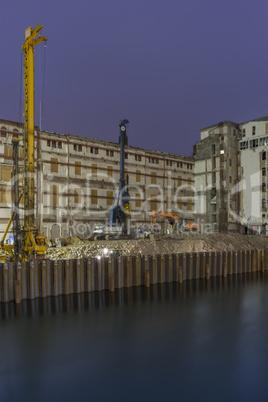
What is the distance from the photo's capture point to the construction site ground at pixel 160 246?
96.4 ft

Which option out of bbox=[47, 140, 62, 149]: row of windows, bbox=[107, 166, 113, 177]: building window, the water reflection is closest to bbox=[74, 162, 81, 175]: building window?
bbox=[47, 140, 62, 149]: row of windows

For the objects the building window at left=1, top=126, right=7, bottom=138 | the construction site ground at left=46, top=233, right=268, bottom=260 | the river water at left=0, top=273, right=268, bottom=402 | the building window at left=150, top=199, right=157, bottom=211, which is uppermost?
the building window at left=1, top=126, right=7, bottom=138

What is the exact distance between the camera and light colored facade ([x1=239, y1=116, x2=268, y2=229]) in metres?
51.1

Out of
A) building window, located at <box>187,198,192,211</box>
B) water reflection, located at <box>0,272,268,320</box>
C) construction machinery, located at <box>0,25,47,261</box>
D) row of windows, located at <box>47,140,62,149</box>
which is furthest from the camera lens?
building window, located at <box>187,198,192,211</box>

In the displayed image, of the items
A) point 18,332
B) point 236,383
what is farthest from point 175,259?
point 236,383

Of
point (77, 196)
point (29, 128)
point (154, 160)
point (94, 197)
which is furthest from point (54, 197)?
point (29, 128)

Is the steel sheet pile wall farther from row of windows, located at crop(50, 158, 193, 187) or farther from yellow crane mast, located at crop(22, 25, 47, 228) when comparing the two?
row of windows, located at crop(50, 158, 193, 187)

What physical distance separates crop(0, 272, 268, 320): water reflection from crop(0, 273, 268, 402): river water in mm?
45

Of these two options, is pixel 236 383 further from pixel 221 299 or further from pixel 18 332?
pixel 221 299

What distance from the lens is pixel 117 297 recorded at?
15.4 meters

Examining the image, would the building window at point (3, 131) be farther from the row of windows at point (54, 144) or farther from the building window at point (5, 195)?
the building window at point (5, 195)

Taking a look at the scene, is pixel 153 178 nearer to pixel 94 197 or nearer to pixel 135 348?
pixel 94 197

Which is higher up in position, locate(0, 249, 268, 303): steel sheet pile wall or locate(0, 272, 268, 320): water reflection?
locate(0, 249, 268, 303): steel sheet pile wall

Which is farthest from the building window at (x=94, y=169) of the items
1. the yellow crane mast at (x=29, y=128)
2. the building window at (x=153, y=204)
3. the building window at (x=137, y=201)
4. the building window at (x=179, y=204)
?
the yellow crane mast at (x=29, y=128)
